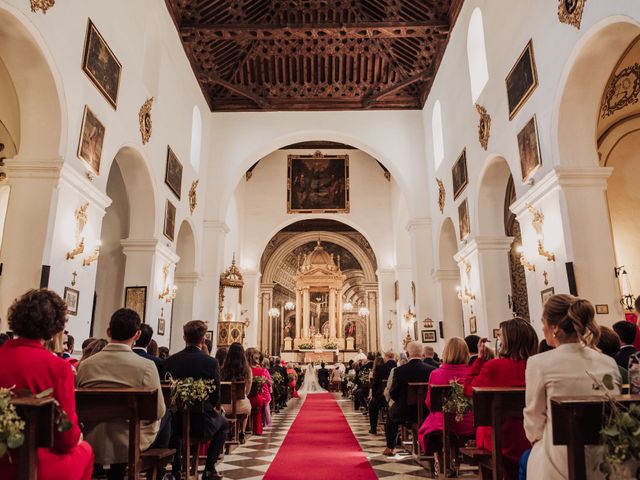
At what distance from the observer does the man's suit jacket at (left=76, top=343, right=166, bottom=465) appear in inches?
125

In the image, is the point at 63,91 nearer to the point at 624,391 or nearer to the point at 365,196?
the point at 624,391

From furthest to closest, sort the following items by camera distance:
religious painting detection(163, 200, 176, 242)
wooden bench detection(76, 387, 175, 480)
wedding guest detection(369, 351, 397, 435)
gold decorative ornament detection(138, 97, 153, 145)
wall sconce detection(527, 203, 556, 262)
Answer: religious painting detection(163, 200, 176, 242) → gold decorative ornament detection(138, 97, 153, 145) → wedding guest detection(369, 351, 397, 435) → wall sconce detection(527, 203, 556, 262) → wooden bench detection(76, 387, 175, 480)

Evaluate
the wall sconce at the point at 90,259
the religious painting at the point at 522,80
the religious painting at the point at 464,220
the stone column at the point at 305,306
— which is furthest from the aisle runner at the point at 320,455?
the stone column at the point at 305,306

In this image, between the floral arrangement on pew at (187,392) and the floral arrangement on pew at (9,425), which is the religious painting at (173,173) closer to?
the floral arrangement on pew at (187,392)

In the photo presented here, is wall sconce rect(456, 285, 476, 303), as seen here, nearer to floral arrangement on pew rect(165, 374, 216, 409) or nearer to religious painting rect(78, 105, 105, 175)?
floral arrangement on pew rect(165, 374, 216, 409)

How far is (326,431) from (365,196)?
1279 centimetres

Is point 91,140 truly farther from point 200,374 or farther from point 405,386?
point 405,386

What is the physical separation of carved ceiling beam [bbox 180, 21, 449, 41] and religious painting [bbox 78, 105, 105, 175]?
5.33m

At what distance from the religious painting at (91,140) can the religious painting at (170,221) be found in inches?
123

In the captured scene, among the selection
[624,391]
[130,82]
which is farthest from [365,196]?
[624,391]

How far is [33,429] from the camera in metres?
1.93

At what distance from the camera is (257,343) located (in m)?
22.7

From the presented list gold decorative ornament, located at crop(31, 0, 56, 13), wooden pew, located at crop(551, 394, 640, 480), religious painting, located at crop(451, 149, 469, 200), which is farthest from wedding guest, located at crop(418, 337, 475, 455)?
religious painting, located at crop(451, 149, 469, 200)

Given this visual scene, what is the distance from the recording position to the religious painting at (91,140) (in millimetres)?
6972
